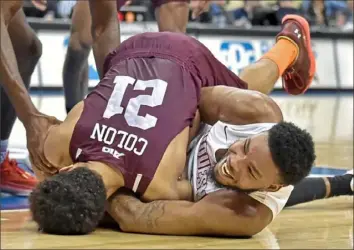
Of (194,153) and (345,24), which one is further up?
(194,153)

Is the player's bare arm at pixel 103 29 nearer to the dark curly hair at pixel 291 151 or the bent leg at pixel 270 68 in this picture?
the bent leg at pixel 270 68

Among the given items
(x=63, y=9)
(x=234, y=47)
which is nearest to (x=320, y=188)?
(x=234, y=47)

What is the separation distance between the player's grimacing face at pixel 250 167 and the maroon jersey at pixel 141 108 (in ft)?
0.91

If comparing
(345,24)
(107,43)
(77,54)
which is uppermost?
(107,43)

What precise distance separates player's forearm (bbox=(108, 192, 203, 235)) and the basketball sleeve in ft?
0.70

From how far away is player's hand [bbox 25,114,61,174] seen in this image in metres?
2.90

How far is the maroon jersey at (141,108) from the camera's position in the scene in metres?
2.81

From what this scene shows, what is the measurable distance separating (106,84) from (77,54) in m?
1.54

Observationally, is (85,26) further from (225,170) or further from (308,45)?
(225,170)

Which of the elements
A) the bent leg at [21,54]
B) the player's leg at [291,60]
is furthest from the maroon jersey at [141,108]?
the bent leg at [21,54]

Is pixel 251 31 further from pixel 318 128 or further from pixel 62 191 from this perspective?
pixel 62 191

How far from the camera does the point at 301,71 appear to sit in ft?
13.2

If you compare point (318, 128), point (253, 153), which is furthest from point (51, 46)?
point (253, 153)

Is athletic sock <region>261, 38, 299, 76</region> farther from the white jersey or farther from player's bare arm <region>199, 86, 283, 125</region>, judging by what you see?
the white jersey
